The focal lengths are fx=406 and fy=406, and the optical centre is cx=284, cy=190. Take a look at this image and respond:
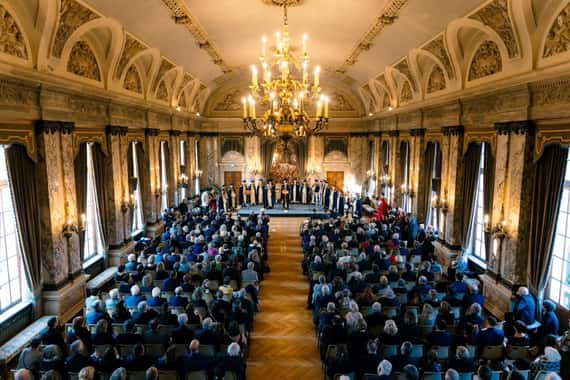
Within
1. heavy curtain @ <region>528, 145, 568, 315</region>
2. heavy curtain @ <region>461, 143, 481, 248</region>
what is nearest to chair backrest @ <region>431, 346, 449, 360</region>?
heavy curtain @ <region>528, 145, 568, 315</region>

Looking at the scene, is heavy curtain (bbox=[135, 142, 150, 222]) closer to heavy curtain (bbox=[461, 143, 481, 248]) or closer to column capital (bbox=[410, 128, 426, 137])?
column capital (bbox=[410, 128, 426, 137])

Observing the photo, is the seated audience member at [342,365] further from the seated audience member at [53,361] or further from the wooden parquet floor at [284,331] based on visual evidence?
the seated audience member at [53,361]

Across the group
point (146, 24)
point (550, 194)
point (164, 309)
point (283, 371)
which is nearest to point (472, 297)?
point (550, 194)

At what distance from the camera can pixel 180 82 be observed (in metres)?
19.3

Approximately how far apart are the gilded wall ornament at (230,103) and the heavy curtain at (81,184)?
16.6m

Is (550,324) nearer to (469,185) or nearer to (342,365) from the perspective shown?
(342,365)

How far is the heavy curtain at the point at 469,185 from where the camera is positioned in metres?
12.4

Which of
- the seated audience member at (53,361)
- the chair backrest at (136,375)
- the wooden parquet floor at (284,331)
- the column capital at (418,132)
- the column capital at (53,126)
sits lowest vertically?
the wooden parquet floor at (284,331)

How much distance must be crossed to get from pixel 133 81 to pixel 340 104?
15873 millimetres

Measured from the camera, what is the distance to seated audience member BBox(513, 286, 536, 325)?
8.41 m

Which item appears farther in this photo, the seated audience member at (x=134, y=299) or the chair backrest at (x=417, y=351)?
the seated audience member at (x=134, y=299)

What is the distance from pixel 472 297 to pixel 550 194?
9.11ft

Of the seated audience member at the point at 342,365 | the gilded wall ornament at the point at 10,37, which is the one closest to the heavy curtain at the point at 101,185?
the gilded wall ornament at the point at 10,37

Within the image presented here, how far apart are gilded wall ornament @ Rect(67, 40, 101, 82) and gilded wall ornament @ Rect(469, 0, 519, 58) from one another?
10.1 m
